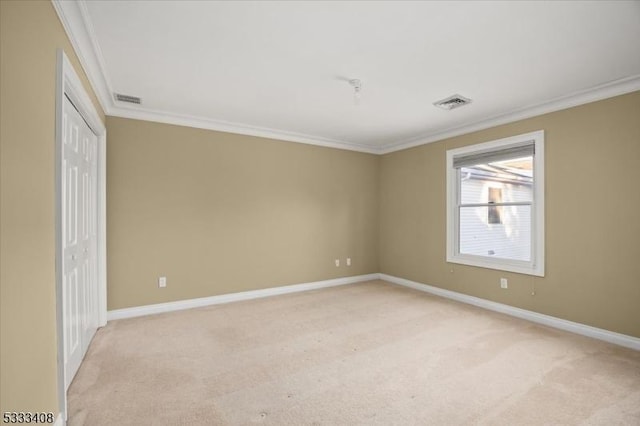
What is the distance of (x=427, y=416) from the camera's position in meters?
1.95

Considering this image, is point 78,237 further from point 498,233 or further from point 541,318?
point 541,318

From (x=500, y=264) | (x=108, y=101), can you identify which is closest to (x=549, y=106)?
(x=500, y=264)

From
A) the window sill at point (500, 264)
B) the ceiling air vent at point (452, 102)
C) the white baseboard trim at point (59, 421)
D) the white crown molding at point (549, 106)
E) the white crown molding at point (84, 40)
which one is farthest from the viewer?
the window sill at point (500, 264)

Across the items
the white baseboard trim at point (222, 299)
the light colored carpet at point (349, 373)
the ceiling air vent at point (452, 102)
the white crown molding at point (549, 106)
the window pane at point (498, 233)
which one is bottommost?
the light colored carpet at point (349, 373)

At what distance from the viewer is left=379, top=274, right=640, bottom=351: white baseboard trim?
2.99m

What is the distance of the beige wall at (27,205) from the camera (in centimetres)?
123

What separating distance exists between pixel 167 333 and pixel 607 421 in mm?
3592

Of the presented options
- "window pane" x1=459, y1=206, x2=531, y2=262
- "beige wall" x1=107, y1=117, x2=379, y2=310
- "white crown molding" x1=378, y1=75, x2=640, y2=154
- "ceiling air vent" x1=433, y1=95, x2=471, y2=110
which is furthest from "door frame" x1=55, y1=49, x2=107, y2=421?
"window pane" x1=459, y1=206, x2=531, y2=262

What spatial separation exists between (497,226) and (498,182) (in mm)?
581

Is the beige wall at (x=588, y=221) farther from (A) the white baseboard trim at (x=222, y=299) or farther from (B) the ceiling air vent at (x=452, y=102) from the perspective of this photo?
(A) the white baseboard trim at (x=222, y=299)

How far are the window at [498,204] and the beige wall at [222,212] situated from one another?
5.51ft

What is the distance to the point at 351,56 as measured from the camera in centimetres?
253

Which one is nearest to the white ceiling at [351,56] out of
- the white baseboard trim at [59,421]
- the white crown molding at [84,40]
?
the white crown molding at [84,40]

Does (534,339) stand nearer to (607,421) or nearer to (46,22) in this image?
(607,421)
